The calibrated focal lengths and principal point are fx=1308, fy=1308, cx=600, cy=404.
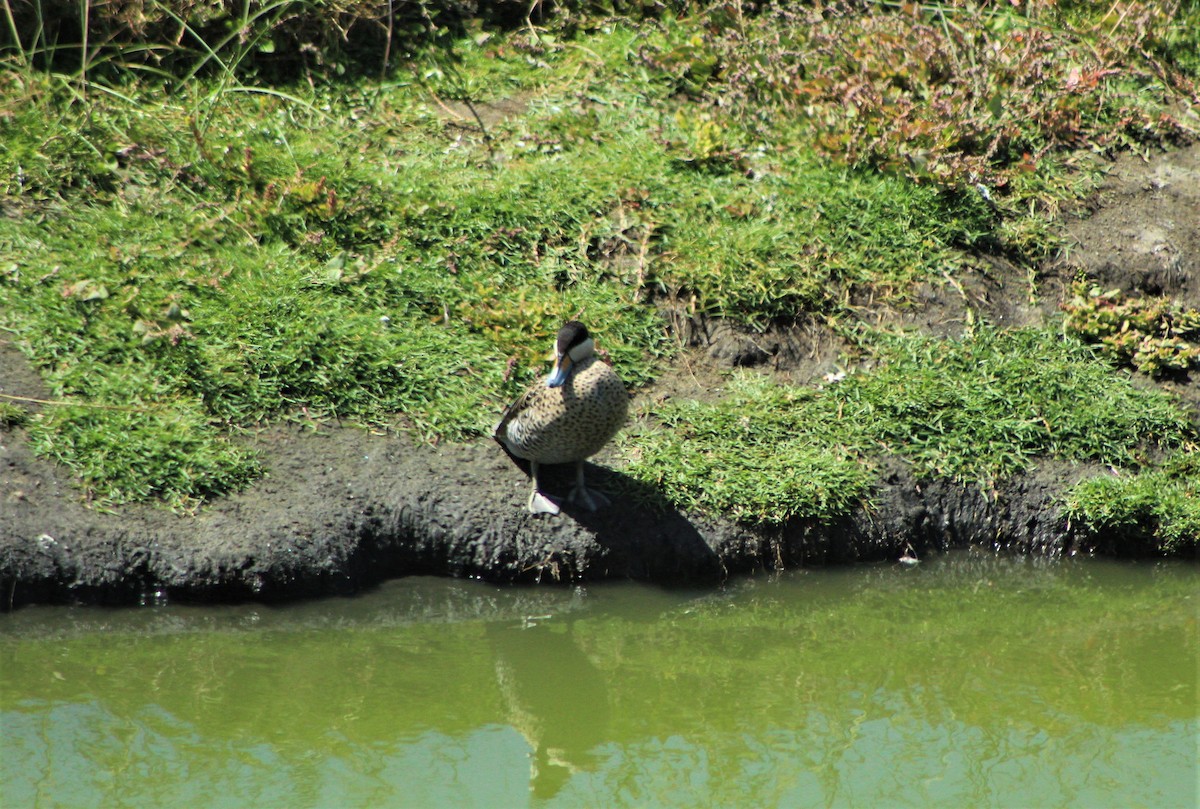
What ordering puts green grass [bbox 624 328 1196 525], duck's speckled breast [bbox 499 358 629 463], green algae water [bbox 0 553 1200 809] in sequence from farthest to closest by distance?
1. green grass [bbox 624 328 1196 525]
2. duck's speckled breast [bbox 499 358 629 463]
3. green algae water [bbox 0 553 1200 809]

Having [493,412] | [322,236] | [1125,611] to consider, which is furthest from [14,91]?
[1125,611]

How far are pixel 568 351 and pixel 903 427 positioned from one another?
63.0 inches

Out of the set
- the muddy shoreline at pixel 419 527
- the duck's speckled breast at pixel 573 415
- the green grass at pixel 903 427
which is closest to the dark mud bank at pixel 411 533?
the muddy shoreline at pixel 419 527

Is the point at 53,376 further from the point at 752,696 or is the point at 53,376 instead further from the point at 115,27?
the point at 752,696

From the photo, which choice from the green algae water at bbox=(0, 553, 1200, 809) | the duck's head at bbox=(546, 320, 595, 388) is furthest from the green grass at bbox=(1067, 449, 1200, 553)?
the duck's head at bbox=(546, 320, 595, 388)

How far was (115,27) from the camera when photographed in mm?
6824

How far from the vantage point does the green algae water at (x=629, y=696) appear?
388cm

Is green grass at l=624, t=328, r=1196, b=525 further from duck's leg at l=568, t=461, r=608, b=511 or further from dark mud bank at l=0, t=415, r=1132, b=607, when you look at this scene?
duck's leg at l=568, t=461, r=608, b=511

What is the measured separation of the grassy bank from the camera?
543 centimetres

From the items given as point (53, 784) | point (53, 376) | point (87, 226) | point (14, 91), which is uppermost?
point (14, 91)

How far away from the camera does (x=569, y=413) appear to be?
4.86 m

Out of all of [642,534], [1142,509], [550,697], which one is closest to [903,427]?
[1142,509]

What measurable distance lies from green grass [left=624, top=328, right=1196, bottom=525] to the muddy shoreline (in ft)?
0.33

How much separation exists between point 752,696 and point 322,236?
303 centimetres
